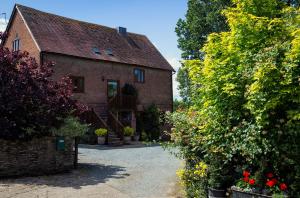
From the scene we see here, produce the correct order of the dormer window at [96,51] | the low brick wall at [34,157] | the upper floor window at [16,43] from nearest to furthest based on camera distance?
the low brick wall at [34,157] → the upper floor window at [16,43] → the dormer window at [96,51]

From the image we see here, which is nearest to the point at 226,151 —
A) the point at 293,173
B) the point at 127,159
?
the point at 293,173

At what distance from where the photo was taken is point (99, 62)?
2866 cm

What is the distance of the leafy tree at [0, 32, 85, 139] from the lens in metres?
12.8

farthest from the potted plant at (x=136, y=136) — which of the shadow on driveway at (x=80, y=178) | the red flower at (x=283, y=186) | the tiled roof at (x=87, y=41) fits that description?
the red flower at (x=283, y=186)

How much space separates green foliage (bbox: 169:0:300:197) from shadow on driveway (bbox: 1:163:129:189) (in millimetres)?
4119

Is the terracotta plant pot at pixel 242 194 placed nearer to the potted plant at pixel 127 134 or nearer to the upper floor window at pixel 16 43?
the potted plant at pixel 127 134

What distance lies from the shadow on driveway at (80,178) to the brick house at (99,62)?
36.7 feet

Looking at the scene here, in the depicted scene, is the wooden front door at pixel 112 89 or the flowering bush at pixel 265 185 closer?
the flowering bush at pixel 265 185

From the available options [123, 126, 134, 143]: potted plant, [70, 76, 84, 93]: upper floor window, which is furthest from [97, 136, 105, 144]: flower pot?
[70, 76, 84, 93]: upper floor window

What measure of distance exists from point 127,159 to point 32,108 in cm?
595

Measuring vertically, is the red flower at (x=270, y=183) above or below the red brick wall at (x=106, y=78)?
below

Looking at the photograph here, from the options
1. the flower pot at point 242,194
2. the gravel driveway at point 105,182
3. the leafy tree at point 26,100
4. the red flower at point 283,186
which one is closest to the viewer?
the red flower at point 283,186

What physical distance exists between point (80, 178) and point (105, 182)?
46.8 inches

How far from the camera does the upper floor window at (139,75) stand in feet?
104
